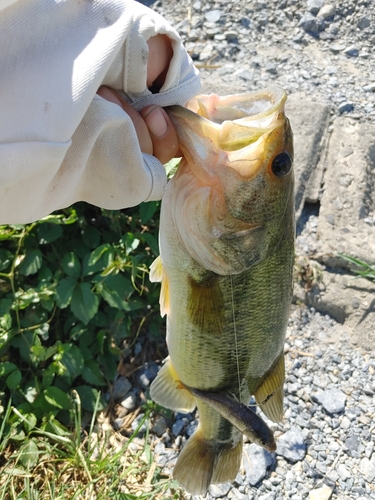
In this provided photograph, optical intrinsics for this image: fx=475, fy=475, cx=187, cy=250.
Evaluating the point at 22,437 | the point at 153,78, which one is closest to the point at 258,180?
the point at 153,78

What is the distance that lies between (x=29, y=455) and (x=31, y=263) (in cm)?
104

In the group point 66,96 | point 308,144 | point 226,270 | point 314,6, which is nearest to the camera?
point 66,96

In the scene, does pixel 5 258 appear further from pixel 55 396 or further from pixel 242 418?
pixel 242 418

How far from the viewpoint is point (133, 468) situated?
2.57m

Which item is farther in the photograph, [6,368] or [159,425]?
[159,425]

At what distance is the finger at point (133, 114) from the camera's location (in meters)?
1.35

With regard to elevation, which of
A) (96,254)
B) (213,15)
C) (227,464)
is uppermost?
(213,15)

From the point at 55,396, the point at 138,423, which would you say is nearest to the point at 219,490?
the point at 138,423

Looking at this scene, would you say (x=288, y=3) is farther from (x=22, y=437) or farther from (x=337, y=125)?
(x=22, y=437)

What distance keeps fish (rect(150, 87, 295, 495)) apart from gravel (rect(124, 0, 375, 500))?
0.73m

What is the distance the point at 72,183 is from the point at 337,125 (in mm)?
2956

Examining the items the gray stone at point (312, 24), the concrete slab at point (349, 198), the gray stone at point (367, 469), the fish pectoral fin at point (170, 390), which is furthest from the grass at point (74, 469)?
the gray stone at point (312, 24)

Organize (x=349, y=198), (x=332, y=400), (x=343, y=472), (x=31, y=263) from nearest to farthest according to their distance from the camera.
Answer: (x=343, y=472) < (x=31, y=263) < (x=332, y=400) < (x=349, y=198)

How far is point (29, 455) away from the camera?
2.53 meters
